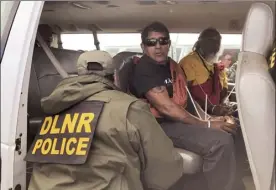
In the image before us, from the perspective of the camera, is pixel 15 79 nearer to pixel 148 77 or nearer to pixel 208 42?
pixel 148 77

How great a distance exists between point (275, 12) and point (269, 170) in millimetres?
717

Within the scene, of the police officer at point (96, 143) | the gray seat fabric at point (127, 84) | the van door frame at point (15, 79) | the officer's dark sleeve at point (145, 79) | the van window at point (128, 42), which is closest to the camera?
the van door frame at point (15, 79)

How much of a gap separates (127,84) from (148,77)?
264 millimetres

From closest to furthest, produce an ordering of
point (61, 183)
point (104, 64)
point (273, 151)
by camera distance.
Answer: point (273, 151)
point (61, 183)
point (104, 64)

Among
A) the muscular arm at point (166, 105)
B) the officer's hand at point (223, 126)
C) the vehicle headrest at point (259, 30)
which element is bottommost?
the officer's hand at point (223, 126)

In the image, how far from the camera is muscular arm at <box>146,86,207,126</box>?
284 cm

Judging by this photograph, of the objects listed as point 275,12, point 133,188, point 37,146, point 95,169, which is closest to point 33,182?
point 37,146

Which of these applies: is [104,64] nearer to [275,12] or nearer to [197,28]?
[275,12]

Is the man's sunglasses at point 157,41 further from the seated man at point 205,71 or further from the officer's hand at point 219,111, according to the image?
the officer's hand at point 219,111

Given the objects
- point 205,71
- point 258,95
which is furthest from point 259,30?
point 205,71

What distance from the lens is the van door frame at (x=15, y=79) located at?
71.2 inches

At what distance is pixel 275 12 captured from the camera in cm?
200

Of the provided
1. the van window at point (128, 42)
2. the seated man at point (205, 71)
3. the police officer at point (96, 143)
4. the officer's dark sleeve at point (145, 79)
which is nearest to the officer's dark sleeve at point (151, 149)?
the police officer at point (96, 143)

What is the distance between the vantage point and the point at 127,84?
3.12 metres
